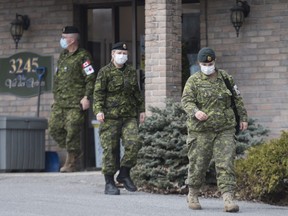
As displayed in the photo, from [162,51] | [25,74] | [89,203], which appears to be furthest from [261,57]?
[89,203]

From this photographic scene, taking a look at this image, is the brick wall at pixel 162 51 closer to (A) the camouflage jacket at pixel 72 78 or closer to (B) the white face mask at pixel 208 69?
(A) the camouflage jacket at pixel 72 78

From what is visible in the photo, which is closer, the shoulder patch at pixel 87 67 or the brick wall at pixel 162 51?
the brick wall at pixel 162 51

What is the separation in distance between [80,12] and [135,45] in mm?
1194

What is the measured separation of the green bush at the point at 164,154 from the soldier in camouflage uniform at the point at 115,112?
384mm

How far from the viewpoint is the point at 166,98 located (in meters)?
14.1

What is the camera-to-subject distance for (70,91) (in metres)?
15.4

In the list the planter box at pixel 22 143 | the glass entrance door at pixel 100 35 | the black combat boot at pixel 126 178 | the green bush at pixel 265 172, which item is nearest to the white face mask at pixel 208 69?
the green bush at pixel 265 172

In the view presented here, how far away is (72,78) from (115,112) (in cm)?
305

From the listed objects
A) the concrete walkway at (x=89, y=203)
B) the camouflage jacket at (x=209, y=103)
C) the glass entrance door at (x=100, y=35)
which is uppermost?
the glass entrance door at (x=100, y=35)

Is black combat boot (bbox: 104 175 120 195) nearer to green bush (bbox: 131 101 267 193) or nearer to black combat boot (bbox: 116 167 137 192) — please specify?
black combat boot (bbox: 116 167 137 192)

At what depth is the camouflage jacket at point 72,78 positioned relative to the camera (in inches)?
604

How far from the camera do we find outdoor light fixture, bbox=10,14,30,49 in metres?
17.0

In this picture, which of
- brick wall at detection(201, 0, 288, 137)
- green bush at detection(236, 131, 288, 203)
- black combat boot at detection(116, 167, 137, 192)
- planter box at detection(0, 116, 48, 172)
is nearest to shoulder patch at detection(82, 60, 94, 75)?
planter box at detection(0, 116, 48, 172)

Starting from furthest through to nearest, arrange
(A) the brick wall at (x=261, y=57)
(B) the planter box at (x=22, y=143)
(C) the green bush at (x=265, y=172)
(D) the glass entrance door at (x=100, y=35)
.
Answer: (D) the glass entrance door at (x=100, y=35) → (B) the planter box at (x=22, y=143) → (A) the brick wall at (x=261, y=57) → (C) the green bush at (x=265, y=172)
